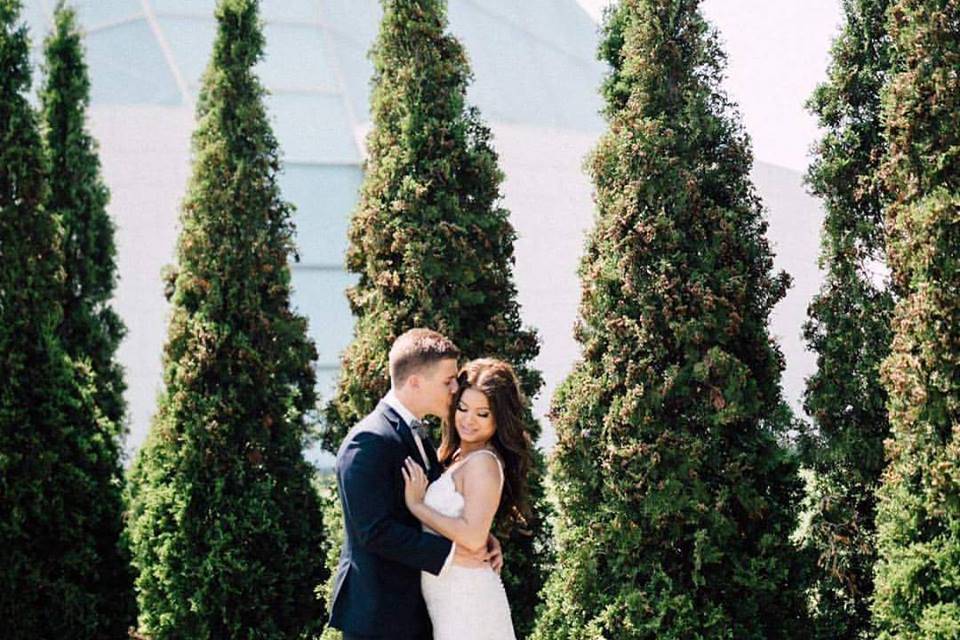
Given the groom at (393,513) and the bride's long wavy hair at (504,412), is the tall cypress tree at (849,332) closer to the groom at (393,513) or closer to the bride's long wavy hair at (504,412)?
the bride's long wavy hair at (504,412)

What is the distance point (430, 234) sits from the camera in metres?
7.14

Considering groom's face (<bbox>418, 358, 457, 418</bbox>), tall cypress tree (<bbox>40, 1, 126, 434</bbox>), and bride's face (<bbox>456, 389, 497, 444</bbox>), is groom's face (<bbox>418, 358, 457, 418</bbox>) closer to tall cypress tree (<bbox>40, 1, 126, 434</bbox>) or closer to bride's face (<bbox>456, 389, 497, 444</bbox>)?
bride's face (<bbox>456, 389, 497, 444</bbox>)

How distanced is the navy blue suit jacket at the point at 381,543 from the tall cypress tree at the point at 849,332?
278cm

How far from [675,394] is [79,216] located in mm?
6101

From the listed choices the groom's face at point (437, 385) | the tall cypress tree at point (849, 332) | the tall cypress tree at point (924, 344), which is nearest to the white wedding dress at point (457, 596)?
the groom's face at point (437, 385)

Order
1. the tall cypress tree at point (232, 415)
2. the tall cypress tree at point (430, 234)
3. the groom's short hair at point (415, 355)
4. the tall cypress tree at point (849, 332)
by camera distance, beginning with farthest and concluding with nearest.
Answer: the tall cypress tree at point (232, 415)
the tall cypress tree at point (430, 234)
the tall cypress tree at point (849, 332)
the groom's short hair at point (415, 355)

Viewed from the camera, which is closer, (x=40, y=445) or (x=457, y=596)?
(x=457, y=596)

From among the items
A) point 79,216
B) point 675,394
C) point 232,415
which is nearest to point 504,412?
point 675,394

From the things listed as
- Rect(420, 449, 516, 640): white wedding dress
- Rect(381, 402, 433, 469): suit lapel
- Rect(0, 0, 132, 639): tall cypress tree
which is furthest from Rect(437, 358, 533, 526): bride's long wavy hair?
Rect(0, 0, 132, 639): tall cypress tree

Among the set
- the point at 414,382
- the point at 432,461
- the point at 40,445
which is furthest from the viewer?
the point at 40,445

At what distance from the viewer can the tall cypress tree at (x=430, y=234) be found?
714 cm

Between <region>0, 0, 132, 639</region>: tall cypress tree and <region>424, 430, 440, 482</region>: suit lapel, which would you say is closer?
<region>424, 430, 440, 482</region>: suit lapel

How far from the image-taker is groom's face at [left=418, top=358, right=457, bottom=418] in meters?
4.70

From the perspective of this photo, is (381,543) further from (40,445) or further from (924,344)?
(40,445)
